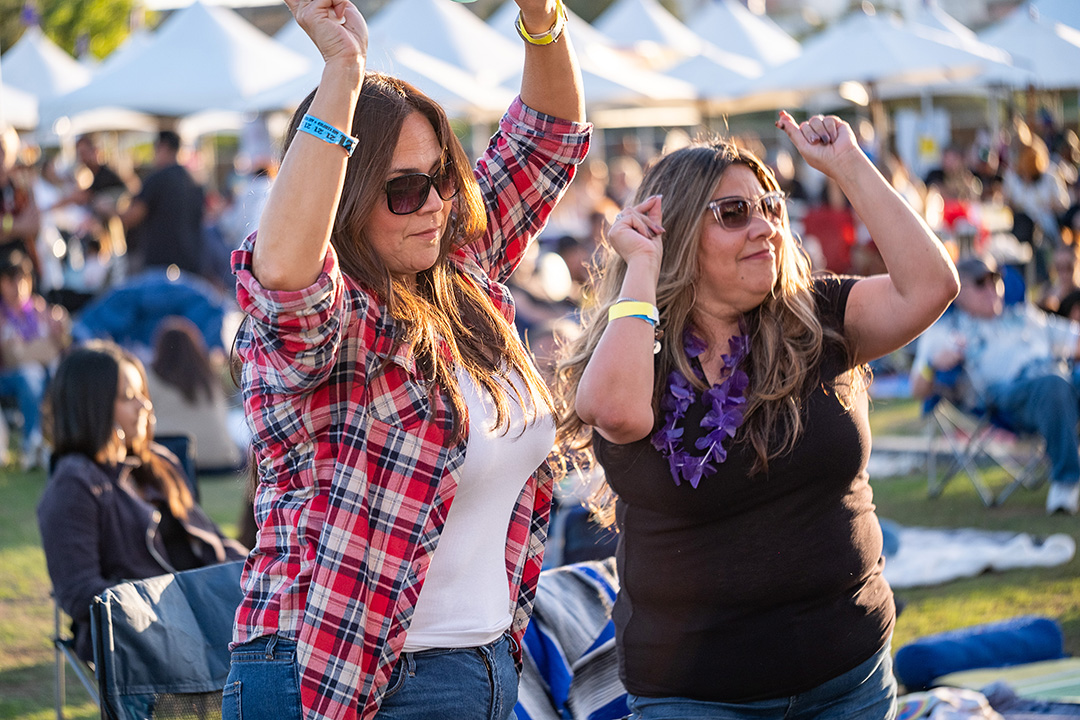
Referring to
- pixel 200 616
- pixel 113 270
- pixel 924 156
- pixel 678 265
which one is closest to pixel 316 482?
pixel 678 265

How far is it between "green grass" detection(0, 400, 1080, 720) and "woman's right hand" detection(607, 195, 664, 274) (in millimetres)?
1785

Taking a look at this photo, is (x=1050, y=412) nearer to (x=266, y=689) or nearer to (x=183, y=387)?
(x=183, y=387)

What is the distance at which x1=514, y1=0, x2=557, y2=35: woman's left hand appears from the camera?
89.0 inches

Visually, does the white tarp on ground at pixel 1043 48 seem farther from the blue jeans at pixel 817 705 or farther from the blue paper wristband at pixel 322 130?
the blue paper wristband at pixel 322 130

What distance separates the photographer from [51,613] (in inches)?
214

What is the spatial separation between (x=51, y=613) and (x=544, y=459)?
423cm

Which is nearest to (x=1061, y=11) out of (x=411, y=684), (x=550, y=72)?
(x=550, y=72)

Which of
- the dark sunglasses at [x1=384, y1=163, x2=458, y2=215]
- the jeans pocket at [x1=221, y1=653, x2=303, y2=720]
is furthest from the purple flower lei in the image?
the jeans pocket at [x1=221, y1=653, x2=303, y2=720]

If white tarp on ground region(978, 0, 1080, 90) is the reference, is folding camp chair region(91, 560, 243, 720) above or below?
above

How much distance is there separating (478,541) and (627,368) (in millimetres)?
665

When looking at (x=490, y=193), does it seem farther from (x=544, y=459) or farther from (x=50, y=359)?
(x=50, y=359)

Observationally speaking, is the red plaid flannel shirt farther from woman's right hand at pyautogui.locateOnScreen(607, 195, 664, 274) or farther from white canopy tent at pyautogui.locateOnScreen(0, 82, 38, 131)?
white canopy tent at pyautogui.locateOnScreen(0, 82, 38, 131)

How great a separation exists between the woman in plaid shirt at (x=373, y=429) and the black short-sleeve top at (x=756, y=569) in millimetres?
530

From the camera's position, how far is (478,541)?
1975mm
